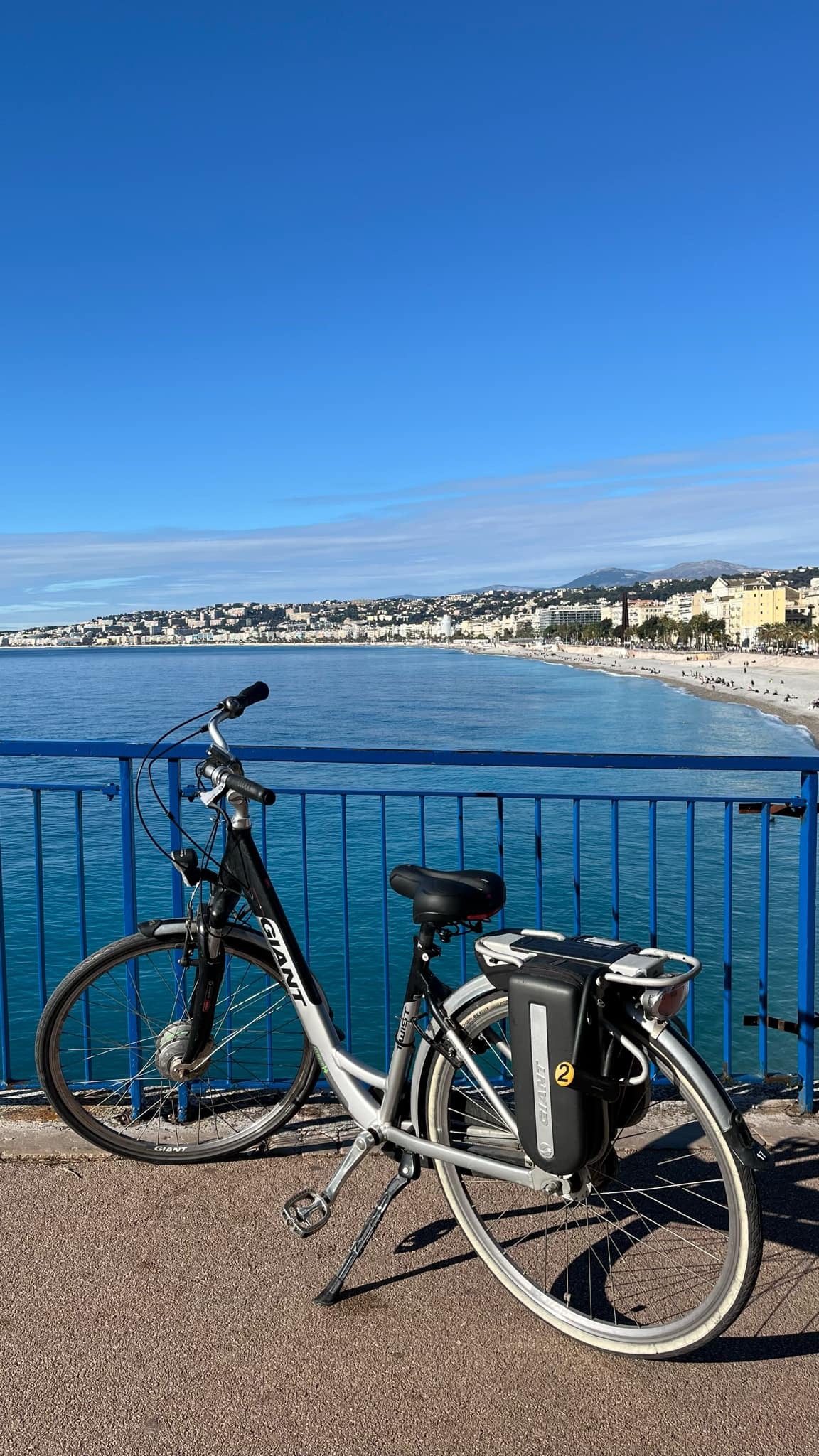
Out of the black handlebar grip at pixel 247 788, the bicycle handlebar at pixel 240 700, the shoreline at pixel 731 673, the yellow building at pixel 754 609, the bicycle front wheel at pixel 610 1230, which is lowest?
the shoreline at pixel 731 673

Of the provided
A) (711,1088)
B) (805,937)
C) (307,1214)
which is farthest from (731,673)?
(711,1088)

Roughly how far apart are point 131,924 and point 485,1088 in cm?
183

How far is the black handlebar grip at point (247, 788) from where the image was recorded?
9.56 ft

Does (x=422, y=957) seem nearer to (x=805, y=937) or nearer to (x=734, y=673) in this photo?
(x=805, y=937)

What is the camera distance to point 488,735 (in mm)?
51781

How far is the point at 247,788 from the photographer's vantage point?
9.86 ft

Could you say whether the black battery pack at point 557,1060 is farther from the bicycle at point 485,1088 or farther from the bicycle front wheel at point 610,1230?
the bicycle front wheel at point 610,1230

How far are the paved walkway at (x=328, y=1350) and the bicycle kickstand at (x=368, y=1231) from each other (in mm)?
37

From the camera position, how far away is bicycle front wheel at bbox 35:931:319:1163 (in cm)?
337

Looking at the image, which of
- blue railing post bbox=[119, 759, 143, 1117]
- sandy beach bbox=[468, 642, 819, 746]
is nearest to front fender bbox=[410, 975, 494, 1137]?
blue railing post bbox=[119, 759, 143, 1117]

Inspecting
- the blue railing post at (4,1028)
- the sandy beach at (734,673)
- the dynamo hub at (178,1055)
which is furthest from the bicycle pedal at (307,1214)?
the sandy beach at (734,673)

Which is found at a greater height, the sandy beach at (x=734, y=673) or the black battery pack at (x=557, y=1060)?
the black battery pack at (x=557, y=1060)

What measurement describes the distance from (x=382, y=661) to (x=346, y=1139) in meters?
170

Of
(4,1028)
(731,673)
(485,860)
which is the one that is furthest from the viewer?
(731,673)
